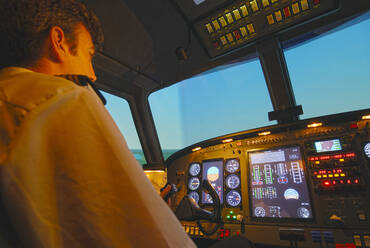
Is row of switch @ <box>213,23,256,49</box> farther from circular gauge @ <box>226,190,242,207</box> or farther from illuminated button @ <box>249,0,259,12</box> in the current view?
circular gauge @ <box>226,190,242,207</box>

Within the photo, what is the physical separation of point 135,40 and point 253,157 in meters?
1.69

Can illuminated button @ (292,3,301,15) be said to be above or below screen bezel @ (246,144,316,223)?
above

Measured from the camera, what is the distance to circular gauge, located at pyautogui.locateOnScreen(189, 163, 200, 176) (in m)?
2.28

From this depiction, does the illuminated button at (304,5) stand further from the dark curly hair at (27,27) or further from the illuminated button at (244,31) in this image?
the dark curly hair at (27,27)

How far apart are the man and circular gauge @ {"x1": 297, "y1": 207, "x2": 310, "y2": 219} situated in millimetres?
1667

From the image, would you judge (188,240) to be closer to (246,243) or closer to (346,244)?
(246,243)

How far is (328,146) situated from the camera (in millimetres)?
1679

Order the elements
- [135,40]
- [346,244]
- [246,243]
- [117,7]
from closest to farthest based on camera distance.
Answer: [246,243], [346,244], [117,7], [135,40]

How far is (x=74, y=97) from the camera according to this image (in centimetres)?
32

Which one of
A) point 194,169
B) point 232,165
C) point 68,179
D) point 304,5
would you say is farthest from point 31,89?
point 194,169

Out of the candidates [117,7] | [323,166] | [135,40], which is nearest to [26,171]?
[117,7]

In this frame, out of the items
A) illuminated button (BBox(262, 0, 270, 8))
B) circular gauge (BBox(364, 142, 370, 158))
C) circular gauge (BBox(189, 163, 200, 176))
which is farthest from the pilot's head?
circular gauge (BBox(364, 142, 370, 158))

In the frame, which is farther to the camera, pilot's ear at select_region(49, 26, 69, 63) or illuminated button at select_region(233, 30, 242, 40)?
illuminated button at select_region(233, 30, 242, 40)

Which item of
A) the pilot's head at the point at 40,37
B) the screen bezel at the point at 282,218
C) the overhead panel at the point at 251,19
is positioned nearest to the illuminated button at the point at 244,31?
the overhead panel at the point at 251,19
